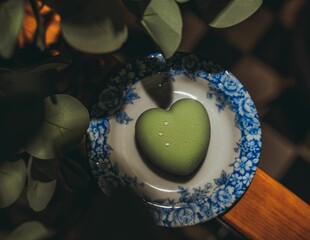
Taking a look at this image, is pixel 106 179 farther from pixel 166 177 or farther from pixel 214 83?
pixel 214 83

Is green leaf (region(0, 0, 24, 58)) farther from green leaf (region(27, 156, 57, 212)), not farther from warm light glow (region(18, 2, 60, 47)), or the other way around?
warm light glow (region(18, 2, 60, 47))

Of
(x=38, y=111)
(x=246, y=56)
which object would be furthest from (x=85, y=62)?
(x=246, y=56)

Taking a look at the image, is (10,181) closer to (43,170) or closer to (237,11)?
(43,170)

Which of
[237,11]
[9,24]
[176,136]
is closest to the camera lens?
[9,24]

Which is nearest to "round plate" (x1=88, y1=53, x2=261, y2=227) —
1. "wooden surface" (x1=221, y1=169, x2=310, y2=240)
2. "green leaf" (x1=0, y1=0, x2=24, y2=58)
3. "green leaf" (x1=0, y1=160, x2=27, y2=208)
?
"wooden surface" (x1=221, y1=169, x2=310, y2=240)

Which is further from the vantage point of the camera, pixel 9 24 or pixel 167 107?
pixel 167 107

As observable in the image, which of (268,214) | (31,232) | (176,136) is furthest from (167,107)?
(31,232)
